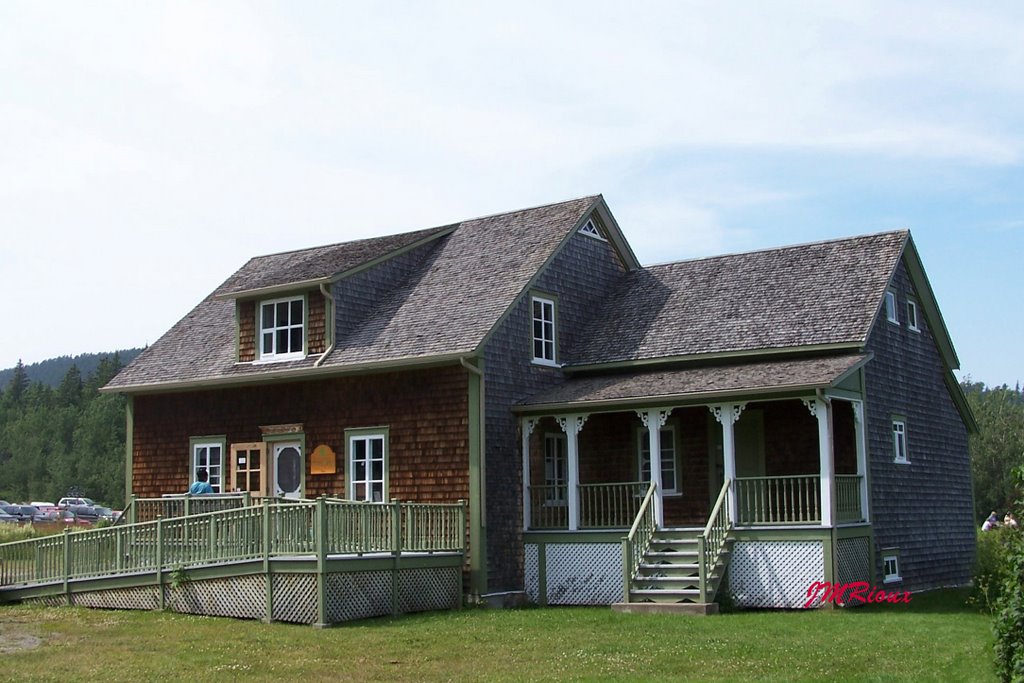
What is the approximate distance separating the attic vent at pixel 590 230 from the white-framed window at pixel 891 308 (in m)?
6.18

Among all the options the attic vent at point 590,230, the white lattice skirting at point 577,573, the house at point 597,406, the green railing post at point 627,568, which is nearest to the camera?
the green railing post at point 627,568

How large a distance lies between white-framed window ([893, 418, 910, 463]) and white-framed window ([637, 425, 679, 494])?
4.15 m

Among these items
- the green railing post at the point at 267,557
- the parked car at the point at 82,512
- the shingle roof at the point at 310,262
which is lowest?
the parked car at the point at 82,512

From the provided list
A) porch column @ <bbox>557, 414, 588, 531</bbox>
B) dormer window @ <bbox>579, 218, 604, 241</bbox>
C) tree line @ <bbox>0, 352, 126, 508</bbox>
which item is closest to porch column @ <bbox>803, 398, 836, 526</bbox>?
porch column @ <bbox>557, 414, 588, 531</bbox>

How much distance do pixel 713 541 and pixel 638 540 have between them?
1269mm

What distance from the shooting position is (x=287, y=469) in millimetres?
23859

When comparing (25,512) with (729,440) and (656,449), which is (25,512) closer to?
(656,449)

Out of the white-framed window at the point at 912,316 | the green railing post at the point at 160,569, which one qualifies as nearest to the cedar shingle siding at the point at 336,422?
the green railing post at the point at 160,569

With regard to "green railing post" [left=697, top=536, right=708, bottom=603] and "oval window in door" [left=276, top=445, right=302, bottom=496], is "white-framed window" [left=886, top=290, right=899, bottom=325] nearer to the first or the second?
"green railing post" [left=697, top=536, right=708, bottom=603]

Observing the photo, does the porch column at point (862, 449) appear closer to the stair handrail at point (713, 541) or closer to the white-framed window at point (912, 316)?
the stair handrail at point (713, 541)

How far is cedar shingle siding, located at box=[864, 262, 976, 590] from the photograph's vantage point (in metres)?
22.1

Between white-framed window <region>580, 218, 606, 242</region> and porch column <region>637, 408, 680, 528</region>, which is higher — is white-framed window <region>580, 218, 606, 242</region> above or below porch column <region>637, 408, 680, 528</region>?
above

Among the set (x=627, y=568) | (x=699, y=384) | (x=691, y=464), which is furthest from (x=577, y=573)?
(x=699, y=384)

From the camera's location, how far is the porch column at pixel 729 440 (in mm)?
20344
